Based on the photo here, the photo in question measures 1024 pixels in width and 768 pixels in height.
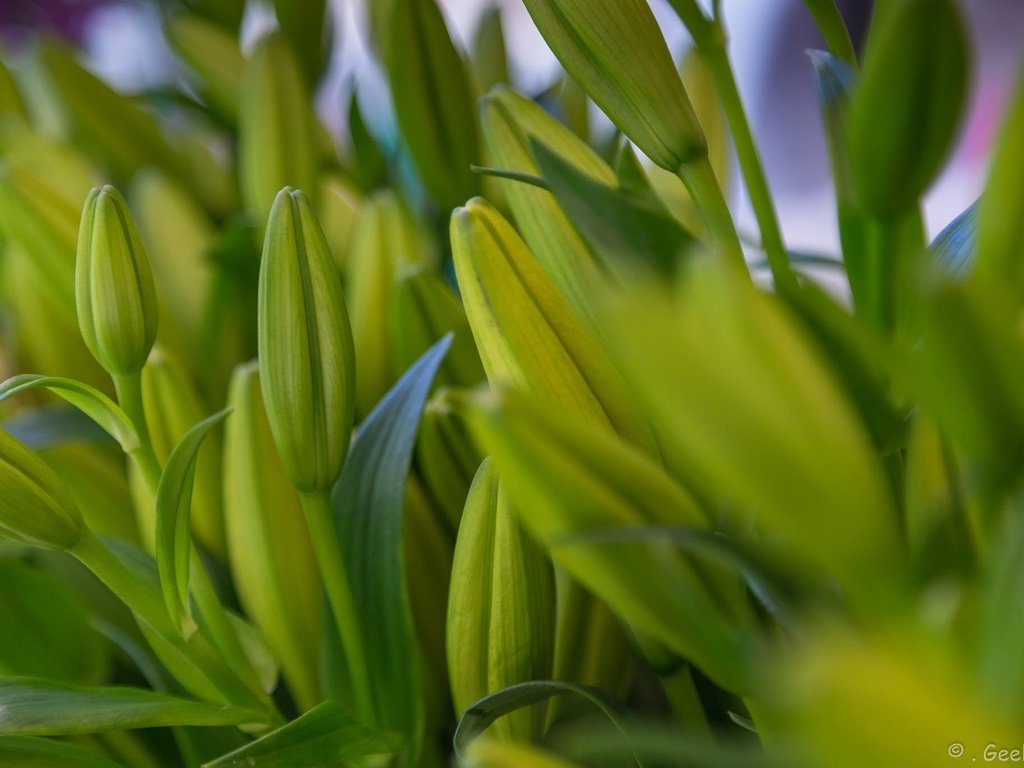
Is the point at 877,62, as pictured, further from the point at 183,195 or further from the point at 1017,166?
the point at 183,195

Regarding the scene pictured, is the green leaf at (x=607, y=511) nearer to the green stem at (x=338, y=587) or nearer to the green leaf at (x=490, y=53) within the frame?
the green stem at (x=338, y=587)

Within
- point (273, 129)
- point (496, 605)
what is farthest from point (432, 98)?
point (496, 605)

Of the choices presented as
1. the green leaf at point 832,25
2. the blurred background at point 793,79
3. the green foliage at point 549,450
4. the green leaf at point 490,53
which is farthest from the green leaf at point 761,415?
the blurred background at point 793,79

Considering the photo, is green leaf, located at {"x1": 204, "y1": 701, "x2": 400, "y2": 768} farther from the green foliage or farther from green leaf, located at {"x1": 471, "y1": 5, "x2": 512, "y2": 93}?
green leaf, located at {"x1": 471, "y1": 5, "x2": 512, "y2": 93}

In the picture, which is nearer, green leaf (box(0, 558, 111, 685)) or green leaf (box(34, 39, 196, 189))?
green leaf (box(0, 558, 111, 685))

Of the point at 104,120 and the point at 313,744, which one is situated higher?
the point at 104,120

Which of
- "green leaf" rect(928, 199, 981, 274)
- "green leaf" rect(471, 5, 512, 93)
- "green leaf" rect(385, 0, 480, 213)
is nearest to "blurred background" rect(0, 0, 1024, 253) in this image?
"green leaf" rect(471, 5, 512, 93)

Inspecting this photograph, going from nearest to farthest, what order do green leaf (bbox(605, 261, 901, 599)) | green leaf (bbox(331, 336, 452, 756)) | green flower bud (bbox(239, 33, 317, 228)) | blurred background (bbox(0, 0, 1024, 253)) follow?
green leaf (bbox(605, 261, 901, 599))
green leaf (bbox(331, 336, 452, 756))
green flower bud (bbox(239, 33, 317, 228))
blurred background (bbox(0, 0, 1024, 253))

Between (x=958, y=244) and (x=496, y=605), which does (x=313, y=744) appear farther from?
(x=958, y=244)
